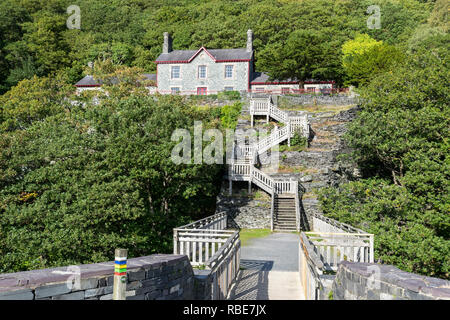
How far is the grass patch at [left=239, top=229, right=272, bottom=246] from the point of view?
61.9 ft

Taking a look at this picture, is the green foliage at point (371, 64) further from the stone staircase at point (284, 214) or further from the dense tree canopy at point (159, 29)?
the stone staircase at point (284, 214)

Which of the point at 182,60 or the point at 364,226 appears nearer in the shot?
the point at 364,226

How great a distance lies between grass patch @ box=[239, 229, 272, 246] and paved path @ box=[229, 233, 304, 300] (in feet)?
1.60

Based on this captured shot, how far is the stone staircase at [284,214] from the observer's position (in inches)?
827

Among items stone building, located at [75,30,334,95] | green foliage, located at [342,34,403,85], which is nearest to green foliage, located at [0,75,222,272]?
stone building, located at [75,30,334,95]

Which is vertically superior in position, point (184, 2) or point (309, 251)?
point (184, 2)

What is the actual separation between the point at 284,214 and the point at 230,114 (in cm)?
1423

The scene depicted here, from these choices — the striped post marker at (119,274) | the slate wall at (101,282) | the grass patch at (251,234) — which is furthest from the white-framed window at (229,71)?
the striped post marker at (119,274)

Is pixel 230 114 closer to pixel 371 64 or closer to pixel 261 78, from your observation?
pixel 261 78

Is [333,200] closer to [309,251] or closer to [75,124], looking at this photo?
[309,251]

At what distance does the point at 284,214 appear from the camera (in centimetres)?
2183
